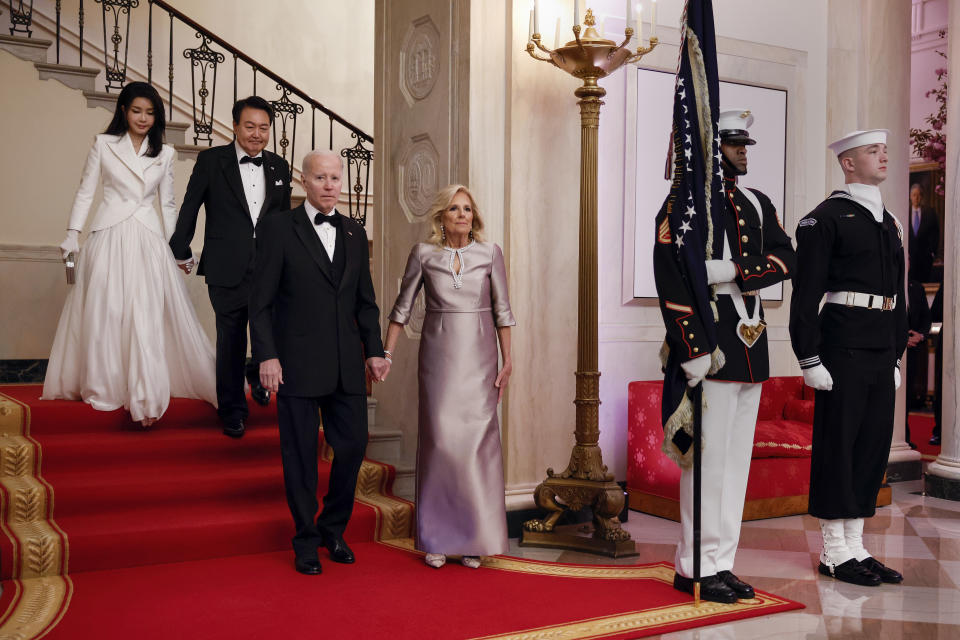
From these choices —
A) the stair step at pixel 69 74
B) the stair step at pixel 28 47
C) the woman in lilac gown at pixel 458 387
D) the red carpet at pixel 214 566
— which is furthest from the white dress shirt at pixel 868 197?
the stair step at pixel 28 47

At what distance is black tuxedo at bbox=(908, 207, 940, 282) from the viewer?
389 inches

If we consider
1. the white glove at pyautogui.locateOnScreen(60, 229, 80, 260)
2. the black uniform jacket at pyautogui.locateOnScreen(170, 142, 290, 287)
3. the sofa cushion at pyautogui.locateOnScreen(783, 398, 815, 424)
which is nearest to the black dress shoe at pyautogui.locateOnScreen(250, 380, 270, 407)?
the black uniform jacket at pyautogui.locateOnScreen(170, 142, 290, 287)

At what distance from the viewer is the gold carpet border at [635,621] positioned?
10.1 ft

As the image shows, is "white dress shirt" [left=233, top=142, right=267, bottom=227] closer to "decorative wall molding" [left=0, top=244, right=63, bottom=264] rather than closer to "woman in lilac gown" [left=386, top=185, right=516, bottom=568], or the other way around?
"woman in lilac gown" [left=386, top=185, right=516, bottom=568]

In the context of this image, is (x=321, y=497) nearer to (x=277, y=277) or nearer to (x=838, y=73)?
(x=277, y=277)

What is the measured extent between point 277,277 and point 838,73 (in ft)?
14.5

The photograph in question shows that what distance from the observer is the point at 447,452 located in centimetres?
393

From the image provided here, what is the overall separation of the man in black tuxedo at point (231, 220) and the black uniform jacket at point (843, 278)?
8.37 feet

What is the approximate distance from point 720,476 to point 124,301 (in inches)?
114

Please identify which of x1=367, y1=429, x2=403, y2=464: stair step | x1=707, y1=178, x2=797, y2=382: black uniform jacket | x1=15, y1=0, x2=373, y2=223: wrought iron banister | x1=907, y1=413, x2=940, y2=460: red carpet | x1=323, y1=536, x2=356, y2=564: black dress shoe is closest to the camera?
x1=707, y1=178, x2=797, y2=382: black uniform jacket

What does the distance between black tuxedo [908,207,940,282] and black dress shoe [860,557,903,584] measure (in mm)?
6760

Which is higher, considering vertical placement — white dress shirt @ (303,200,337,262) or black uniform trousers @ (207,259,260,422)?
white dress shirt @ (303,200,337,262)

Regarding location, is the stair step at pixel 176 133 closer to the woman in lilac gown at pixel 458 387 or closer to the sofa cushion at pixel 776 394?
the woman in lilac gown at pixel 458 387

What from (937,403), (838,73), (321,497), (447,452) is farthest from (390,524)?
(937,403)
